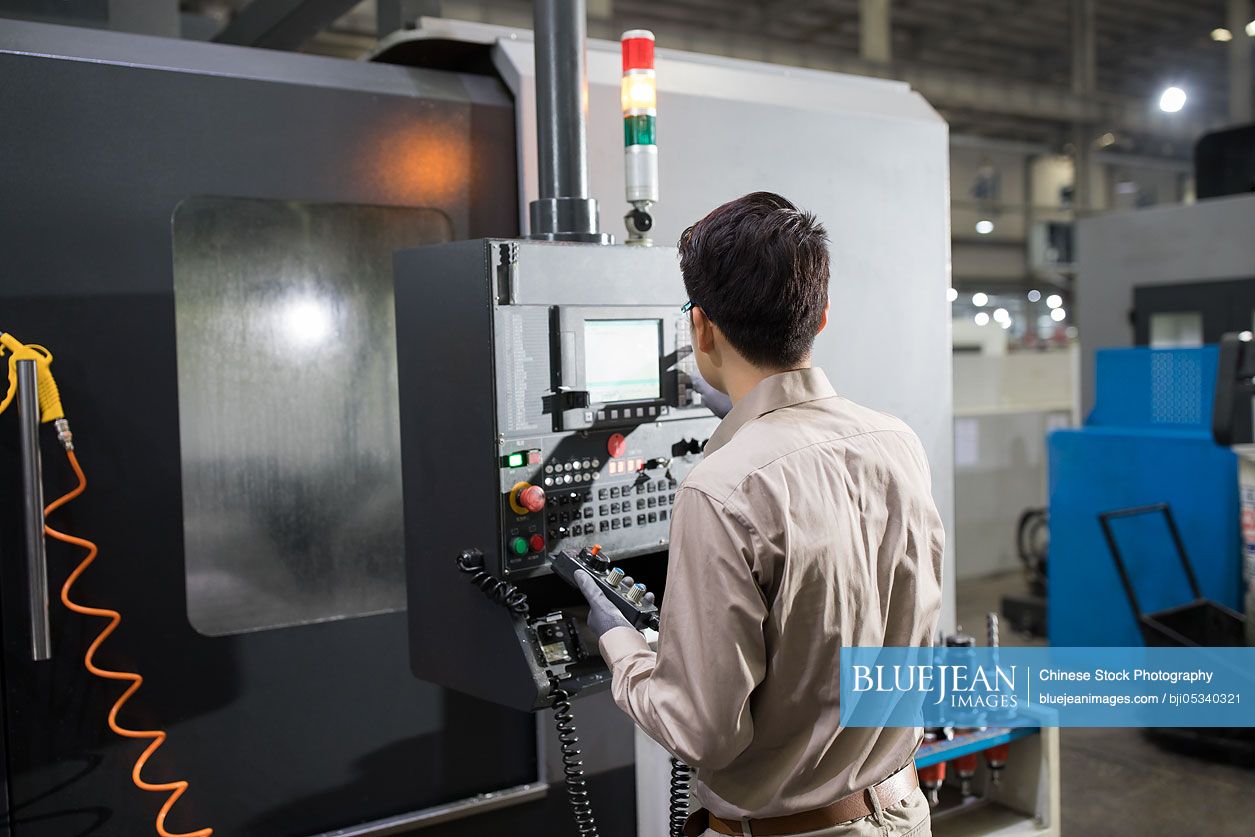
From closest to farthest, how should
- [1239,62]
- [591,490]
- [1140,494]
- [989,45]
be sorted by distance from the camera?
[591,490], [1140,494], [1239,62], [989,45]

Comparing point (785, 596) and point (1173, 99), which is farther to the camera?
point (1173, 99)

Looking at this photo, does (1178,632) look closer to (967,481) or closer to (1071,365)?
(967,481)

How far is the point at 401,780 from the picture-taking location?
2.12 m

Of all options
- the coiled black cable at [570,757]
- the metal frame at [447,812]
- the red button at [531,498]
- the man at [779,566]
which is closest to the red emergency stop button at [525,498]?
the red button at [531,498]

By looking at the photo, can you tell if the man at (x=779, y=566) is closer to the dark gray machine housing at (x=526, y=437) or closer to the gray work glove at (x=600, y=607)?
the gray work glove at (x=600, y=607)

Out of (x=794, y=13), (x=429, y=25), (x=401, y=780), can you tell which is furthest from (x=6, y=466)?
(x=794, y=13)

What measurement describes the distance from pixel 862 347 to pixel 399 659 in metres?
1.28

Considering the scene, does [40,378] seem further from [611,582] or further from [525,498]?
[611,582]

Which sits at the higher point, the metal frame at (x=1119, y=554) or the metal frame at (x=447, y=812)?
the metal frame at (x=1119, y=554)

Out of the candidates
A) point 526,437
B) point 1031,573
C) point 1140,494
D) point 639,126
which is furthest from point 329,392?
point 1031,573

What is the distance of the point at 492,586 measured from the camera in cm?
163

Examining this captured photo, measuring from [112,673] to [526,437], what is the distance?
0.83 m

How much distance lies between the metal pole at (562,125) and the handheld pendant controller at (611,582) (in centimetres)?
55

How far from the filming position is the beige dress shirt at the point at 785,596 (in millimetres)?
1084
